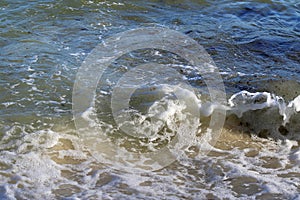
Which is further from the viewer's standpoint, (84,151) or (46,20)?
(46,20)

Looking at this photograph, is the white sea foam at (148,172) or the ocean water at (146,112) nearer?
the white sea foam at (148,172)

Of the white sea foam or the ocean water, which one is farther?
the ocean water

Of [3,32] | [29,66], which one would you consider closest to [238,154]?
[29,66]

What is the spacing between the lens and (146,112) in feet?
16.4

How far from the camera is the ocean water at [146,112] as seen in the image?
3.91m

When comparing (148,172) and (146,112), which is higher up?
(146,112)

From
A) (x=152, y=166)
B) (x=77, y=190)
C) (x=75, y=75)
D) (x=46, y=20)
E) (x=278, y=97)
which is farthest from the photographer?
(x=46, y=20)

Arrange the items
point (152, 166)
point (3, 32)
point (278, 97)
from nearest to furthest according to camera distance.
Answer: point (152, 166), point (278, 97), point (3, 32)

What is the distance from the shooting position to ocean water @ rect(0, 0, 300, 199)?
391 cm

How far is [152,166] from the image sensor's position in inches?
165

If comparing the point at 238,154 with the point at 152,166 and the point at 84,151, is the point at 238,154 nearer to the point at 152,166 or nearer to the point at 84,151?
the point at 152,166

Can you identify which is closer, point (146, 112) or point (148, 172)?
point (148, 172)

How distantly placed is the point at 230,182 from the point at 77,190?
1231mm

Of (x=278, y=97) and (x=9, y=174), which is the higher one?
(x=278, y=97)
